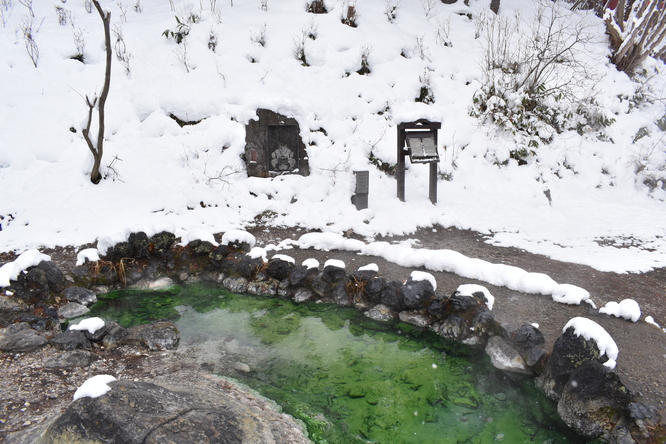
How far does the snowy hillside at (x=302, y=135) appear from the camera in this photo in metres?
7.42

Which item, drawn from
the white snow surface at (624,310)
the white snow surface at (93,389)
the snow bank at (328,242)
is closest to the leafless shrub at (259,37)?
the snow bank at (328,242)

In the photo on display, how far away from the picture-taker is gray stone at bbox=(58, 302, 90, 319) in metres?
4.89

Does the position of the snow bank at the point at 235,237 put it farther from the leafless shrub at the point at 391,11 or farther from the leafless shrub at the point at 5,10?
the leafless shrub at the point at 5,10

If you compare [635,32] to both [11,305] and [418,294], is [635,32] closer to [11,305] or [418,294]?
[418,294]

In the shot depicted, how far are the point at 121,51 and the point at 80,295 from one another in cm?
779

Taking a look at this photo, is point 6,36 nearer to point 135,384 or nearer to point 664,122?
point 135,384

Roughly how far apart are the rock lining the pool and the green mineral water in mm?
142

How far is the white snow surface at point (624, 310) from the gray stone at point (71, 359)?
16.6 ft

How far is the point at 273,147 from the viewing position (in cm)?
852

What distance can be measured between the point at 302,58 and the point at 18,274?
8381 millimetres

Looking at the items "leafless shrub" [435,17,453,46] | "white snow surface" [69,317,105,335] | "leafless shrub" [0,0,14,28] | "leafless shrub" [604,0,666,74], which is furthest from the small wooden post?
"leafless shrub" [0,0,14,28]

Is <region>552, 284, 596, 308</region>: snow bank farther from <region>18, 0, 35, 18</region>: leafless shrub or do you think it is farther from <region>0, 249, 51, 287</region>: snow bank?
Answer: <region>18, 0, 35, 18</region>: leafless shrub

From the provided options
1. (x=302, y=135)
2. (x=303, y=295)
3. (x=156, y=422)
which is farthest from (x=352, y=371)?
(x=302, y=135)

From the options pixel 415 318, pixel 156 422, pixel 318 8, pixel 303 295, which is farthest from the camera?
pixel 318 8
